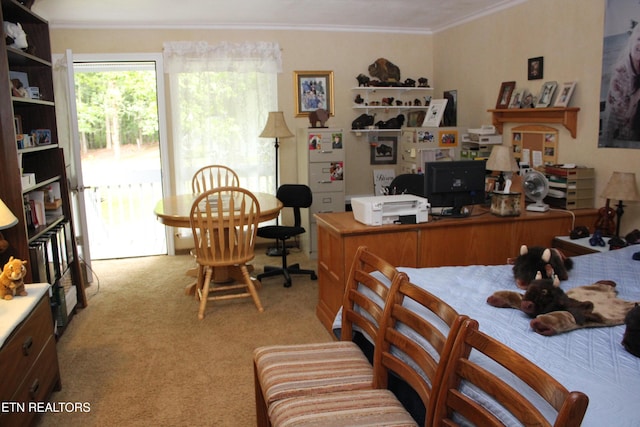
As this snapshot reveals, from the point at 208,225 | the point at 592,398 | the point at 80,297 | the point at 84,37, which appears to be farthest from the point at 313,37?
the point at 592,398

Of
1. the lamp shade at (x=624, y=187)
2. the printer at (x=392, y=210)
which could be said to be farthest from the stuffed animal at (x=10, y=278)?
the lamp shade at (x=624, y=187)

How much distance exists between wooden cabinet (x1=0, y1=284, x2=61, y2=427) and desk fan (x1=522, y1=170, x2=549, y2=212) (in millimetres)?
3072

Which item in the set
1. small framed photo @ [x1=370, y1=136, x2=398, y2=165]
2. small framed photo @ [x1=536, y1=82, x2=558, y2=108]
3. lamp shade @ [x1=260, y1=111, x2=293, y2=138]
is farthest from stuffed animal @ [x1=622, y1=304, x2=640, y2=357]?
small framed photo @ [x1=370, y1=136, x2=398, y2=165]

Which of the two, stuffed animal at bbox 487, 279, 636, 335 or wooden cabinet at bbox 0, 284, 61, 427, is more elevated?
stuffed animal at bbox 487, 279, 636, 335

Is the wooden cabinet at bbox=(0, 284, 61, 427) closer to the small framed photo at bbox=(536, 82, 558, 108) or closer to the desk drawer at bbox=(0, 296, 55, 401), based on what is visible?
the desk drawer at bbox=(0, 296, 55, 401)

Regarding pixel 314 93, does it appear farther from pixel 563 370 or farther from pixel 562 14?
pixel 563 370

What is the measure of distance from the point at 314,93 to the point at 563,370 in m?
4.32

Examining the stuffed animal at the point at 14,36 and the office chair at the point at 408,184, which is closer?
the stuffed animal at the point at 14,36

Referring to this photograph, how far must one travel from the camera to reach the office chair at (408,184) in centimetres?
441

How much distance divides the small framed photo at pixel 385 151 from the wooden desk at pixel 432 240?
7.49 ft

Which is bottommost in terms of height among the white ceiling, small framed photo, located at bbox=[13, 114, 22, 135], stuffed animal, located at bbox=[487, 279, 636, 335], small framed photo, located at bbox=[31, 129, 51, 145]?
stuffed animal, located at bbox=[487, 279, 636, 335]

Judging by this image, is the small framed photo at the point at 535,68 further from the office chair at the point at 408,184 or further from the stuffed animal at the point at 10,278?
the stuffed animal at the point at 10,278

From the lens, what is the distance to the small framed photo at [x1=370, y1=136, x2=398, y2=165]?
570cm

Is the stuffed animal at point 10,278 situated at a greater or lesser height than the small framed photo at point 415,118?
lesser
